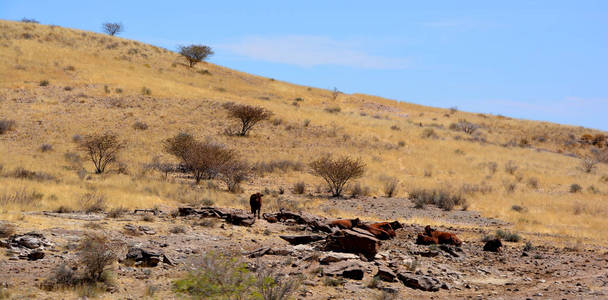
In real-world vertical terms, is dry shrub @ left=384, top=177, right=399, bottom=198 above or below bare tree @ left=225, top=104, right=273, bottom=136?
below

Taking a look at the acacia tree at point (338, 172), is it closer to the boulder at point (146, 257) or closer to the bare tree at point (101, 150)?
the bare tree at point (101, 150)

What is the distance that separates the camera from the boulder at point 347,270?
9.83 metres

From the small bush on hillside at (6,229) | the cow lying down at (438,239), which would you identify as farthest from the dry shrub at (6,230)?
the cow lying down at (438,239)

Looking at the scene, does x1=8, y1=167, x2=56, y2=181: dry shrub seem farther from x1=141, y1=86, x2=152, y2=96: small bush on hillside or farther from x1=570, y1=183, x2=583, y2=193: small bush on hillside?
x1=570, y1=183, x2=583, y2=193: small bush on hillside

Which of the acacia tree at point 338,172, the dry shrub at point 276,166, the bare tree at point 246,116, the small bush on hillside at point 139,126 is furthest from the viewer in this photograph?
the bare tree at point 246,116

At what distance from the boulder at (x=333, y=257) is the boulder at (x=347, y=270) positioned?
0.26 m

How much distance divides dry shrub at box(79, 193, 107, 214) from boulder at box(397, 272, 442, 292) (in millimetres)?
9017

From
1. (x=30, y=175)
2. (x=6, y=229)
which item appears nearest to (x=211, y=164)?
(x=30, y=175)

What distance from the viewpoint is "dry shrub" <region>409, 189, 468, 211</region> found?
23156mm

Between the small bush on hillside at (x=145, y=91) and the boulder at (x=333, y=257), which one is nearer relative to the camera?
the boulder at (x=333, y=257)

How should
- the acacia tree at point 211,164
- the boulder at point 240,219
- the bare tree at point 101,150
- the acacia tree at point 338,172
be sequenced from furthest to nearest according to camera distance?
the bare tree at point 101,150, the acacia tree at point 338,172, the acacia tree at point 211,164, the boulder at point 240,219

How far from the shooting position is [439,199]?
936 inches

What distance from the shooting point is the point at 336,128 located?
134ft

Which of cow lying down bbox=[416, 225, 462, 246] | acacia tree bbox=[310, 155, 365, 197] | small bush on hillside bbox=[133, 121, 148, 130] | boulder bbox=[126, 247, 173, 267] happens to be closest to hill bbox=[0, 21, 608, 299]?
small bush on hillside bbox=[133, 121, 148, 130]
